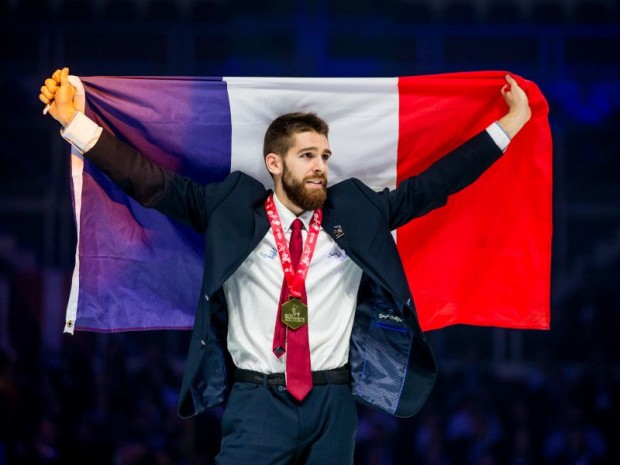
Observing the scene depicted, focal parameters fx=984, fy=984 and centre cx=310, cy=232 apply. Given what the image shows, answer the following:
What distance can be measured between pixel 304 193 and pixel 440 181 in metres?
0.57

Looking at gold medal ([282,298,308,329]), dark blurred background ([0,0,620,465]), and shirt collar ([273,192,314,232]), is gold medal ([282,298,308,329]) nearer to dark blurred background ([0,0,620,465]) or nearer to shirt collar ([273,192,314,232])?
shirt collar ([273,192,314,232])

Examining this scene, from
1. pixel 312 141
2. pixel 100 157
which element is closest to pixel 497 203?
pixel 312 141

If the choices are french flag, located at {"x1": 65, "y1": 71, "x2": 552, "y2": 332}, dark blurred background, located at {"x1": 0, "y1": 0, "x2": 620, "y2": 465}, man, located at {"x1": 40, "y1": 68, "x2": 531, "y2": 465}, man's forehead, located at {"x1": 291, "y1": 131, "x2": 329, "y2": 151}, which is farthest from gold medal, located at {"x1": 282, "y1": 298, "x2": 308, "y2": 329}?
dark blurred background, located at {"x1": 0, "y1": 0, "x2": 620, "y2": 465}

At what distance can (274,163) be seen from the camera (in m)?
3.89

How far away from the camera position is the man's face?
371 cm

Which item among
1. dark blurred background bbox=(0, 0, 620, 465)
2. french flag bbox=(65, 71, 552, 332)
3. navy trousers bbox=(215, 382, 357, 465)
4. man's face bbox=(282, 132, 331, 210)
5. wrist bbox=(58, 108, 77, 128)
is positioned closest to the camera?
navy trousers bbox=(215, 382, 357, 465)

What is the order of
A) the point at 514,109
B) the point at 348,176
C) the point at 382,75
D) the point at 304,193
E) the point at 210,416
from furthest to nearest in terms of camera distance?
the point at 382,75 → the point at 210,416 → the point at 348,176 → the point at 514,109 → the point at 304,193

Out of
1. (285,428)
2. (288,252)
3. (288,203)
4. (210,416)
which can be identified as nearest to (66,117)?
(288,203)

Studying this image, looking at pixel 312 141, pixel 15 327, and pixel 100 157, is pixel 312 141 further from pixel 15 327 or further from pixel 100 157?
pixel 15 327

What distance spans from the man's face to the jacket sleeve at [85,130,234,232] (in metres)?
0.25

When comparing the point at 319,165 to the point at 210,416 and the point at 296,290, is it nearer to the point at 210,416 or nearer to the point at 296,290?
the point at 296,290

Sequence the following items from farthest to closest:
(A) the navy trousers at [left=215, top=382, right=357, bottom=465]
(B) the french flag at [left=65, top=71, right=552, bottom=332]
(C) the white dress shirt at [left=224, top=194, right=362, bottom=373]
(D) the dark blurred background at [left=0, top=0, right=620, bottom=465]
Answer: (D) the dark blurred background at [left=0, top=0, right=620, bottom=465], (B) the french flag at [left=65, top=71, right=552, bottom=332], (C) the white dress shirt at [left=224, top=194, right=362, bottom=373], (A) the navy trousers at [left=215, top=382, right=357, bottom=465]

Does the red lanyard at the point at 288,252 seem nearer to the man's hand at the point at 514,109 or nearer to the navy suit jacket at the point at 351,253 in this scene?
the navy suit jacket at the point at 351,253

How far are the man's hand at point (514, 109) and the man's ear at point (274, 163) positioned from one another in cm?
93
